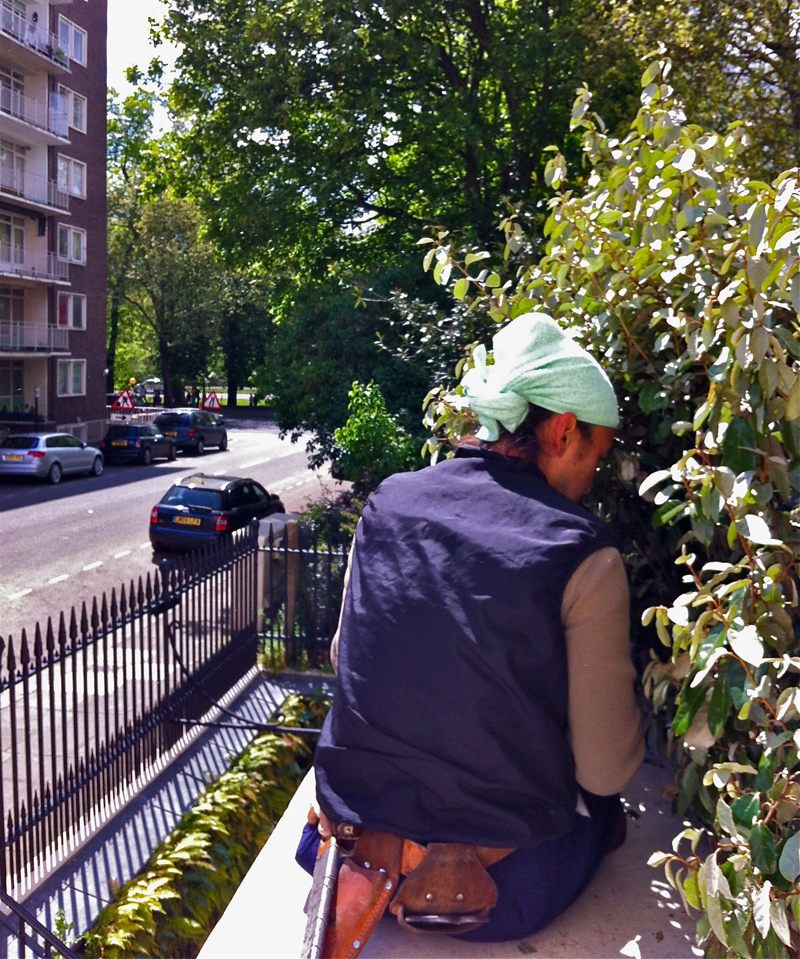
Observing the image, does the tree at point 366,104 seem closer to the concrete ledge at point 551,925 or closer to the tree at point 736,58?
the tree at point 736,58

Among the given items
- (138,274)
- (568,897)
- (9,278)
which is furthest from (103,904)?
(138,274)

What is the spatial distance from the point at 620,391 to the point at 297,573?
24.3ft

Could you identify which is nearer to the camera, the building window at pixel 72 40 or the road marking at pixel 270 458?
the road marking at pixel 270 458

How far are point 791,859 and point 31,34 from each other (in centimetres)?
4123

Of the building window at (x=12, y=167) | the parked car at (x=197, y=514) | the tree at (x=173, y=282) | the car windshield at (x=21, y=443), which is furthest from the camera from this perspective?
the tree at (x=173, y=282)

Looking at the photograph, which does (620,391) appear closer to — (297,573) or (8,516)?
(297,573)

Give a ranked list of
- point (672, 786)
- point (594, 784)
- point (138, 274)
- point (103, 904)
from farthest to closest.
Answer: point (138, 274), point (103, 904), point (672, 786), point (594, 784)

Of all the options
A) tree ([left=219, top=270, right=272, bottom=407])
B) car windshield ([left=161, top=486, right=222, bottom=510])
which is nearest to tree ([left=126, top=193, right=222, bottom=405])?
tree ([left=219, top=270, right=272, bottom=407])

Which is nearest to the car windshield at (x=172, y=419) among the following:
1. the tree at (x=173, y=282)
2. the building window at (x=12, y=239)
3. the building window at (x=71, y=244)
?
the building window at (x=71, y=244)

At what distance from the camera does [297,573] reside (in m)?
10.0

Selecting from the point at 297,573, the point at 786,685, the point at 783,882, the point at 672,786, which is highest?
the point at 786,685

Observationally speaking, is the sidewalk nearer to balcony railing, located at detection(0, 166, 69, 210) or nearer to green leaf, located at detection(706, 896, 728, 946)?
green leaf, located at detection(706, 896, 728, 946)

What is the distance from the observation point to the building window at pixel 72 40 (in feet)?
129

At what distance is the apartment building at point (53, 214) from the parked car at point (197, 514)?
21.2m
